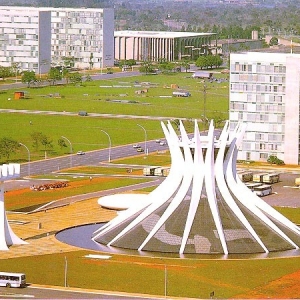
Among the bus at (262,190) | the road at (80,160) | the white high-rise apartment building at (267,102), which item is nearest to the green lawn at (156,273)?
the bus at (262,190)

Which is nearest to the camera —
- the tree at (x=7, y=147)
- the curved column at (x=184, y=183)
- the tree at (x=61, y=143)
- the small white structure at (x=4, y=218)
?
the curved column at (x=184, y=183)

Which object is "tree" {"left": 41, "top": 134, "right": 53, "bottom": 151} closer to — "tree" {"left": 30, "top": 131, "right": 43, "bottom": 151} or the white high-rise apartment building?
"tree" {"left": 30, "top": 131, "right": 43, "bottom": 151}

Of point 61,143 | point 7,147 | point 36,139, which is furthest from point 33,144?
point 7,147

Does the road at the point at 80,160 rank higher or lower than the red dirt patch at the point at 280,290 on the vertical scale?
lower

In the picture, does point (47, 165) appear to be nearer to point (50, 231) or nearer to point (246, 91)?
point (246, 91)

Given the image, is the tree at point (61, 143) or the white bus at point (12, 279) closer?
the white bus at point (12, 279)

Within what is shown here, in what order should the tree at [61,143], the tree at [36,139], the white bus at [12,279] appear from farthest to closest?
the tree at [36,139], the tree at [61,143], the white bus at [12,279]

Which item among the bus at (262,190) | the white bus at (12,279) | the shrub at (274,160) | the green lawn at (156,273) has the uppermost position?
the white bus at (12,279)

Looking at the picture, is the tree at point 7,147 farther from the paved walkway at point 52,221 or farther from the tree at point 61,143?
the paved walkway at point 52,221
